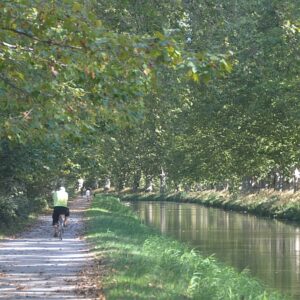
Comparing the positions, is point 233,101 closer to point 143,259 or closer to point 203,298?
point 143,259

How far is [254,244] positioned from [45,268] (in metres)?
15.6

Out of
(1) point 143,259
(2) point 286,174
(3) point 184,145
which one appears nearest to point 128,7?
(1) point 143,259

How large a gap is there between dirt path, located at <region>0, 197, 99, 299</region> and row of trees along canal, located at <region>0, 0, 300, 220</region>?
249cm

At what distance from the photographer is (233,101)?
37844 mm

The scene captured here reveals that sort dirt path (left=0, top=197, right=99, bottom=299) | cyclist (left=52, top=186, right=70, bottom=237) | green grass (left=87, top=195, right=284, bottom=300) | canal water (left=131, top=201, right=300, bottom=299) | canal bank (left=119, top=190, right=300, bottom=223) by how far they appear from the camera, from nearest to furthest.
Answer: green grass (left=87, top=195, right=284, bottom=300), dirt path (left=0, top=197, right=99, bottom=299), canal water (left=131, top=201, right=300, bottom=299), cyclist (left=52, top=186, right=70, bottom=237), canal bank (left=119, top=190, right=300, bottom=223)

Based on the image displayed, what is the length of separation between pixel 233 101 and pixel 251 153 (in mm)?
8853

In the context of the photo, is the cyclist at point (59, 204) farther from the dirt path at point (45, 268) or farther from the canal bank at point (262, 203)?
the canal bank at point (262, 203)

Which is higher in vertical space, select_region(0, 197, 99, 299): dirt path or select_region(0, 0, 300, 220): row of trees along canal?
select_region(0, 0, 300, 220): row of trees along canal

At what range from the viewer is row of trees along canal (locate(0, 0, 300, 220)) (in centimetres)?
925

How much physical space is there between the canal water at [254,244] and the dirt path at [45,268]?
15.4 feet

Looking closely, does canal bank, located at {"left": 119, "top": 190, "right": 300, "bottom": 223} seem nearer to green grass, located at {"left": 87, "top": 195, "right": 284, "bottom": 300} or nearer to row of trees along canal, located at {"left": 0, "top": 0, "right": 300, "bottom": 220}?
row of trees along canal, located at {"left": 0, "top": 0, "right": 300, "bottom": 220}

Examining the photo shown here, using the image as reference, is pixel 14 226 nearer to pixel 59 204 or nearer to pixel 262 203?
pixel 59 204

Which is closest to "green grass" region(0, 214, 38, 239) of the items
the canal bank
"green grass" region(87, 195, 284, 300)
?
"green grass" region(87, 195, 284, 300)

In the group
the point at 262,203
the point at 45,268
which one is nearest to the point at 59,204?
the point at 45,268
